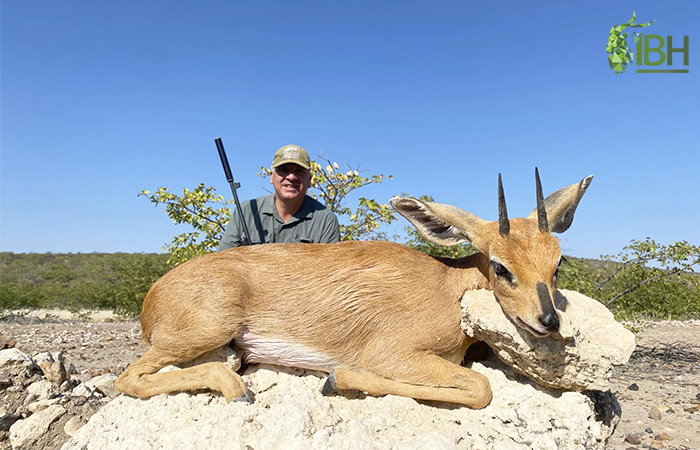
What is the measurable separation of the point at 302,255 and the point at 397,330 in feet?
3.86

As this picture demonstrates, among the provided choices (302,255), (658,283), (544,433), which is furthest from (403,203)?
(658,283)

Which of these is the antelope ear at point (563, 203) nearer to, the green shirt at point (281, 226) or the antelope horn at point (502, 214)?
the antelope horn at point (502, 214)

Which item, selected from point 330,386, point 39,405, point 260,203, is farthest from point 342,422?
point 260,203

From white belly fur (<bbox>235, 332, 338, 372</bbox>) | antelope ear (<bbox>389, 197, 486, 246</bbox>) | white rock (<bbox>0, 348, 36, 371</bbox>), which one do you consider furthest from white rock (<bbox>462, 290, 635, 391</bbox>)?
white rock (<bbox>0, 348, 36, 371</bbox>)

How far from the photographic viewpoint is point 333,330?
4500 mm

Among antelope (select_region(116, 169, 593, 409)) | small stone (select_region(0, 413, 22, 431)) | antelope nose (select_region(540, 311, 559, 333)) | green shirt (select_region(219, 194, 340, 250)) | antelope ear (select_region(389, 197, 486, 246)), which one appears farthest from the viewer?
green shirt (select_region(219, 194, 340, 250))

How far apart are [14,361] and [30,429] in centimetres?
91

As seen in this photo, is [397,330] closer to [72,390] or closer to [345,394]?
[345,394]

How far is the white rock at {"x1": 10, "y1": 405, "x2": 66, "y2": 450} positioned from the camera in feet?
16.6

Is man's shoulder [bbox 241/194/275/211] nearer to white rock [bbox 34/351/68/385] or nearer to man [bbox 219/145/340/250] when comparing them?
man [bbox 219/145/340/250]

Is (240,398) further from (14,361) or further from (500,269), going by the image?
(14,361)

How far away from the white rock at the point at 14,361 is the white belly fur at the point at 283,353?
2917 millimetres

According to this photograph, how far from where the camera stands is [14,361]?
18.4 ft

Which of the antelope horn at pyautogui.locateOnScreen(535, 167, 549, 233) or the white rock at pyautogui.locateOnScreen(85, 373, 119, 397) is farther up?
the antelope horn at pyautogui.locateOnScreen(535, 167, 549, 233)
